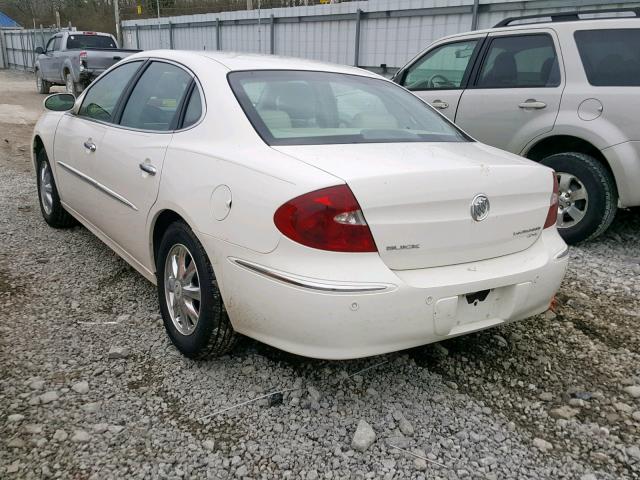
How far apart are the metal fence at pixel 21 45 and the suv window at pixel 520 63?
24.7 metres

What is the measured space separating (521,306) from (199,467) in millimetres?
1549

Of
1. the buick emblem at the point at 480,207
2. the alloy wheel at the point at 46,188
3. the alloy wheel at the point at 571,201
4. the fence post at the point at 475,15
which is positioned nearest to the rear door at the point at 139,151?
the alloy wheel at the point at 46,188

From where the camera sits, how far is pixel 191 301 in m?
2.85

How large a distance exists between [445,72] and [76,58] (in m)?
12.1

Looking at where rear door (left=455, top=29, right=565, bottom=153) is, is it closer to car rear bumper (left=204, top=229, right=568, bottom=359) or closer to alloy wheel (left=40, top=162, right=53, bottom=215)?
car rear bumper (left=204, top=229, right=568, bottom=359)

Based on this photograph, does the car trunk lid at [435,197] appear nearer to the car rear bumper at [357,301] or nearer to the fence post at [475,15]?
the car rear bumper at [357,301]

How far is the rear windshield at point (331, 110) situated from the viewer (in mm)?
2752

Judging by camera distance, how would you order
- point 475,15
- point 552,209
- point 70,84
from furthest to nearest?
point 70,84
point 475,15
point 552,209

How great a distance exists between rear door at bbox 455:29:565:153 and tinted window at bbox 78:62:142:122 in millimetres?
3144

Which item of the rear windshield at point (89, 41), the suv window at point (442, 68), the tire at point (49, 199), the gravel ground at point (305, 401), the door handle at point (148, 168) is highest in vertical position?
the rear windshield at point (89, 41)

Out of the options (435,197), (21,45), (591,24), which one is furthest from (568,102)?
(21,45)

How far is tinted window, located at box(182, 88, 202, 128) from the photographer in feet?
9.63

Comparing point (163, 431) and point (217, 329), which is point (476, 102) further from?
point (163, 431)

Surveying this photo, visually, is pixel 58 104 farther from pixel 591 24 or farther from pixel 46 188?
pixel 591 24
